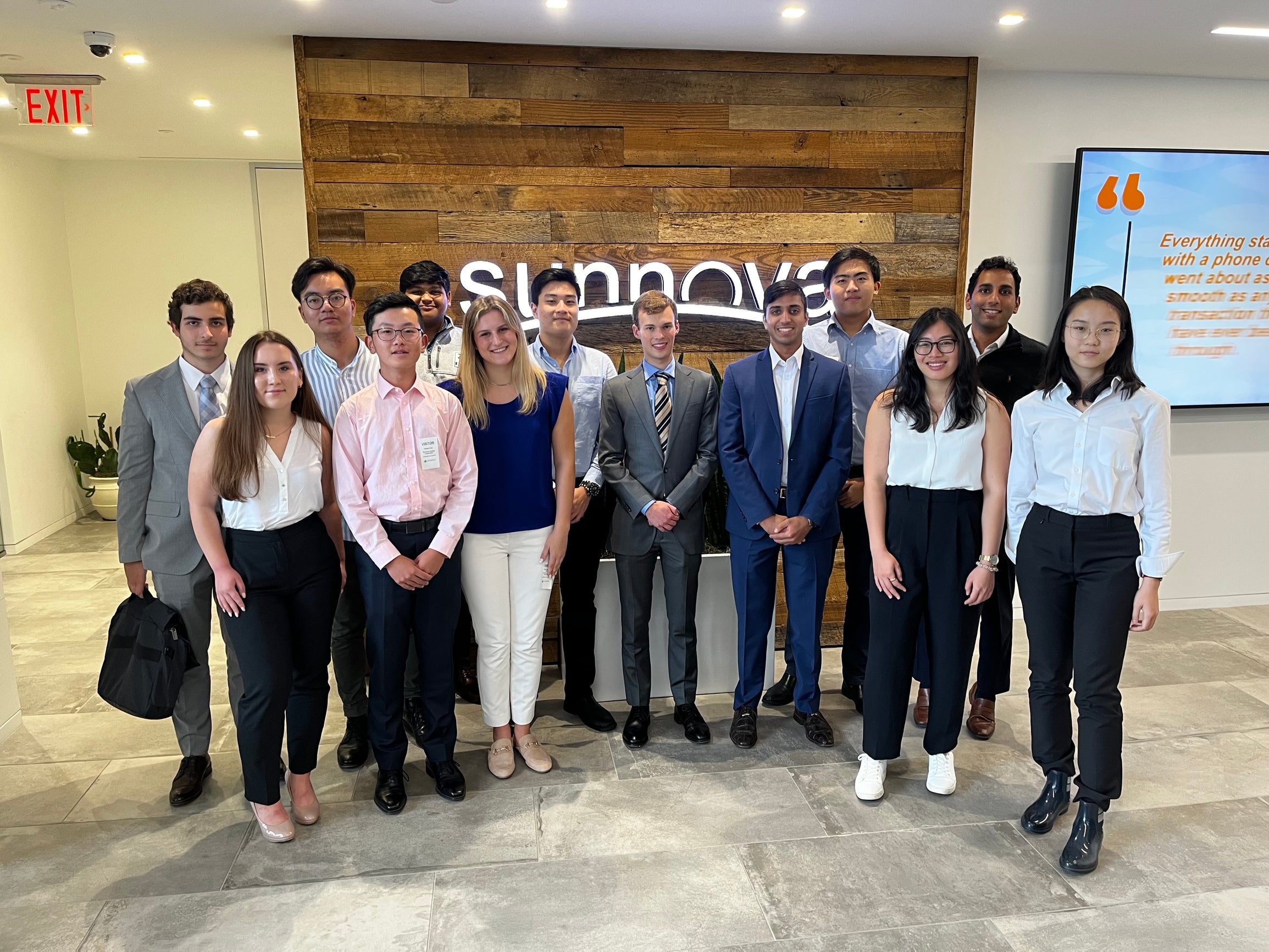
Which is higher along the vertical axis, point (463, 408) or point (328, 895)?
point (463, 408)

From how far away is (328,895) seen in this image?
2.57 m

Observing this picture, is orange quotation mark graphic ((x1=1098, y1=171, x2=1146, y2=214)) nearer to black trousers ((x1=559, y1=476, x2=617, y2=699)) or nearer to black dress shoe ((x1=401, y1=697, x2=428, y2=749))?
black trousers ((x1=559, y1=476, x2=617, y2=699))

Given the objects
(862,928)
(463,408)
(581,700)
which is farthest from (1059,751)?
(463,408)

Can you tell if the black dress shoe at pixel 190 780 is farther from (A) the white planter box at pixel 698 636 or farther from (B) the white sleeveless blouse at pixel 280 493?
(A) the white planter box at pixel 698 636

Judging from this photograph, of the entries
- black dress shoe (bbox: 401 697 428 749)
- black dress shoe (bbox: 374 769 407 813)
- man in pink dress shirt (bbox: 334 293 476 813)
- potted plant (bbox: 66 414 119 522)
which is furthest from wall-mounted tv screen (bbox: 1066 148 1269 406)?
potted plant (bbox: 66 414 119 522)

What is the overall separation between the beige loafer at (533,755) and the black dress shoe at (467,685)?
2.13 ft

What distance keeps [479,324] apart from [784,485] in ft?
4.16

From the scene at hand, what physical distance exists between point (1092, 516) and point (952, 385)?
0.59 m

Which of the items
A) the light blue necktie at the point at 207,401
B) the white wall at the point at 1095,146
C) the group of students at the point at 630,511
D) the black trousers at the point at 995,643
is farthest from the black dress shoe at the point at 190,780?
the white wall at the point at 1095,146

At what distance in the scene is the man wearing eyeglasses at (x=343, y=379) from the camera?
3205 mm

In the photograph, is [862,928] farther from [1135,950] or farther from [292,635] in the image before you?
[292,635]

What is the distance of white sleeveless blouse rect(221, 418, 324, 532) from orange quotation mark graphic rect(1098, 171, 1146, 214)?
4323 millimetres

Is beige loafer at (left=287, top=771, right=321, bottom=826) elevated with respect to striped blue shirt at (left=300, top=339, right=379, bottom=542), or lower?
lower

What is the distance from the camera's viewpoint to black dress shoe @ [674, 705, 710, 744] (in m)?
3.50
